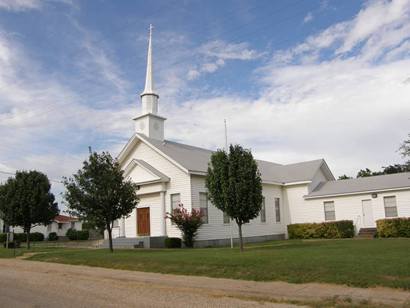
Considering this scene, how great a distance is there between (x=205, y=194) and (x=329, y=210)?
11.1 metres

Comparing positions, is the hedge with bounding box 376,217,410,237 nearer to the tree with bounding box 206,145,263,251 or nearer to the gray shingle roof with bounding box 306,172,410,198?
the gray shingle roof with bounding box 306,172,410,198

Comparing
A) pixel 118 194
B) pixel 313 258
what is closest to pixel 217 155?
pixel 118 194

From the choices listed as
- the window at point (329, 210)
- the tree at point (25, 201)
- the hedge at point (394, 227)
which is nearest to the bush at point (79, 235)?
the tree at point (25, 201)

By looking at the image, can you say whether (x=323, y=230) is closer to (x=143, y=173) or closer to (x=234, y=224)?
(x=234, y=224)

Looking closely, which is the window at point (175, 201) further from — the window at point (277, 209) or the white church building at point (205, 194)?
the window at point (277, 209)

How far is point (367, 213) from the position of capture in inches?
1255

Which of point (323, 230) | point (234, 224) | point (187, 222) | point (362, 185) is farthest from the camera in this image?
point (362, 185)

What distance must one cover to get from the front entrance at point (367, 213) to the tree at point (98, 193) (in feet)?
59.5

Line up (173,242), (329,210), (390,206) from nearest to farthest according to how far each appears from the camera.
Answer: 1. (173,242)
2. (390,206)
3. (329,210)

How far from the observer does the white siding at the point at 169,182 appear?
89.4ft

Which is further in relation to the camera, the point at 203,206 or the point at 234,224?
the point at 234,224

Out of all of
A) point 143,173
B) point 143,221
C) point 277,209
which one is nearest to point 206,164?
point 143,173

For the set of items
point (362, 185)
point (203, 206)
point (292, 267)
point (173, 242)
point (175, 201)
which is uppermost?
point (362, 185)

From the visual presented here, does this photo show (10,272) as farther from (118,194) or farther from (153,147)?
(153,147)
